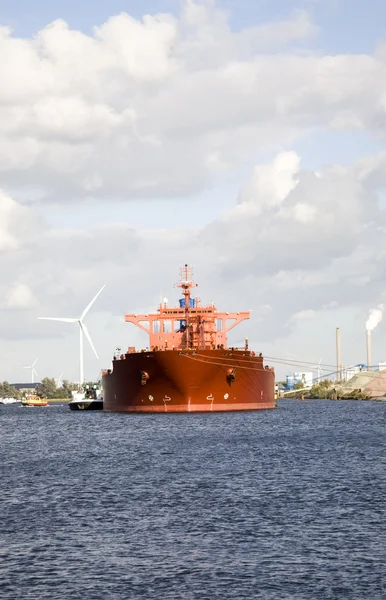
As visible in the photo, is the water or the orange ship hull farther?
the orange ship hull

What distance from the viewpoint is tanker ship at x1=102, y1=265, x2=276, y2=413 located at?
104 meters

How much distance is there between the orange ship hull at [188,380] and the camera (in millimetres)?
104000

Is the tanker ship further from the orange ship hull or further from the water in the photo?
the water

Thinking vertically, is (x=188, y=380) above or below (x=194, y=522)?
above

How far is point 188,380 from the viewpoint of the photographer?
104 meters

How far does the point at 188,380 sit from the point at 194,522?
226 feet

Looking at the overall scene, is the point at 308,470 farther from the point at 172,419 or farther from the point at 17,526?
the point at 172,419

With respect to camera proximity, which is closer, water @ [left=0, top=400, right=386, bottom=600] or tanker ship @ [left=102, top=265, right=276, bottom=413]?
water @ [left=0, top=400, right=386, bottom=600]

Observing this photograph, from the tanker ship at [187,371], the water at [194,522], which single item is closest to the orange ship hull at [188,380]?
the tanker ship at [187,371]

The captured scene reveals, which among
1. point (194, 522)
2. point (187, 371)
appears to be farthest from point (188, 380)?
point (194, 522)

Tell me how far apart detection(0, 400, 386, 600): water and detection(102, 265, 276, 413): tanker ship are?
118 feet

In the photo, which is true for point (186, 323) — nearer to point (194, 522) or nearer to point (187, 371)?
point (187, 371)

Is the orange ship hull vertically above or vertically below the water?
above

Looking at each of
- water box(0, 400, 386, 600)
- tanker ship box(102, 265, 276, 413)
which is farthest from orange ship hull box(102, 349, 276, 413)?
water box(0, 400, 386, 600)
